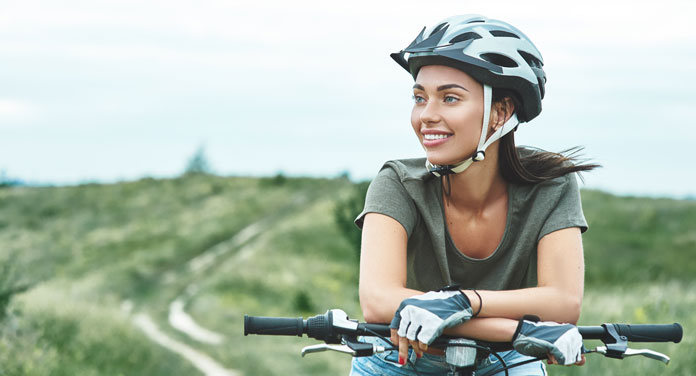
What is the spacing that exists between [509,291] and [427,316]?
592mm

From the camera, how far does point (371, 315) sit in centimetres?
370

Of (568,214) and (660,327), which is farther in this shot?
(568,214)

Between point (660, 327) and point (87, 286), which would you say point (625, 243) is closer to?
point (87, 286)

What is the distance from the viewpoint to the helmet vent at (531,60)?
3938mm

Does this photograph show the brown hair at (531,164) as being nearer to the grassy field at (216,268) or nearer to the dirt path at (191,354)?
the grassy field at (216,268)

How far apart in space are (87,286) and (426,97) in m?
34.4

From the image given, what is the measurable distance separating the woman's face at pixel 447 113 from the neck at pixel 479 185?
360 millimetres

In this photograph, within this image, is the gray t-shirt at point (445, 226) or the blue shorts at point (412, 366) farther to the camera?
the gray t-shirt at point (445, 226)

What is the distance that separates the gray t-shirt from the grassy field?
220 inches

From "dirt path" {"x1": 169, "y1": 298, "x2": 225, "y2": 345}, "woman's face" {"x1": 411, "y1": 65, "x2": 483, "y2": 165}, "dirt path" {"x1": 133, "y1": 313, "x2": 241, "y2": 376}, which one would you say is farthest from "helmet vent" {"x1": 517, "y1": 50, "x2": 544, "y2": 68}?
"dirt path" {"x1": 169, "y1": 298, "x2": 225, "y2": 345}

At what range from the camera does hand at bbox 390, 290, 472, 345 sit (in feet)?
10.0

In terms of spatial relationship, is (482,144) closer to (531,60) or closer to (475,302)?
(531,60)

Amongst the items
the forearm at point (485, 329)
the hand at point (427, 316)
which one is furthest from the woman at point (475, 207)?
the hand at point (427, 316)

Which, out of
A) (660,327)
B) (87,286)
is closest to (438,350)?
(660,327)
